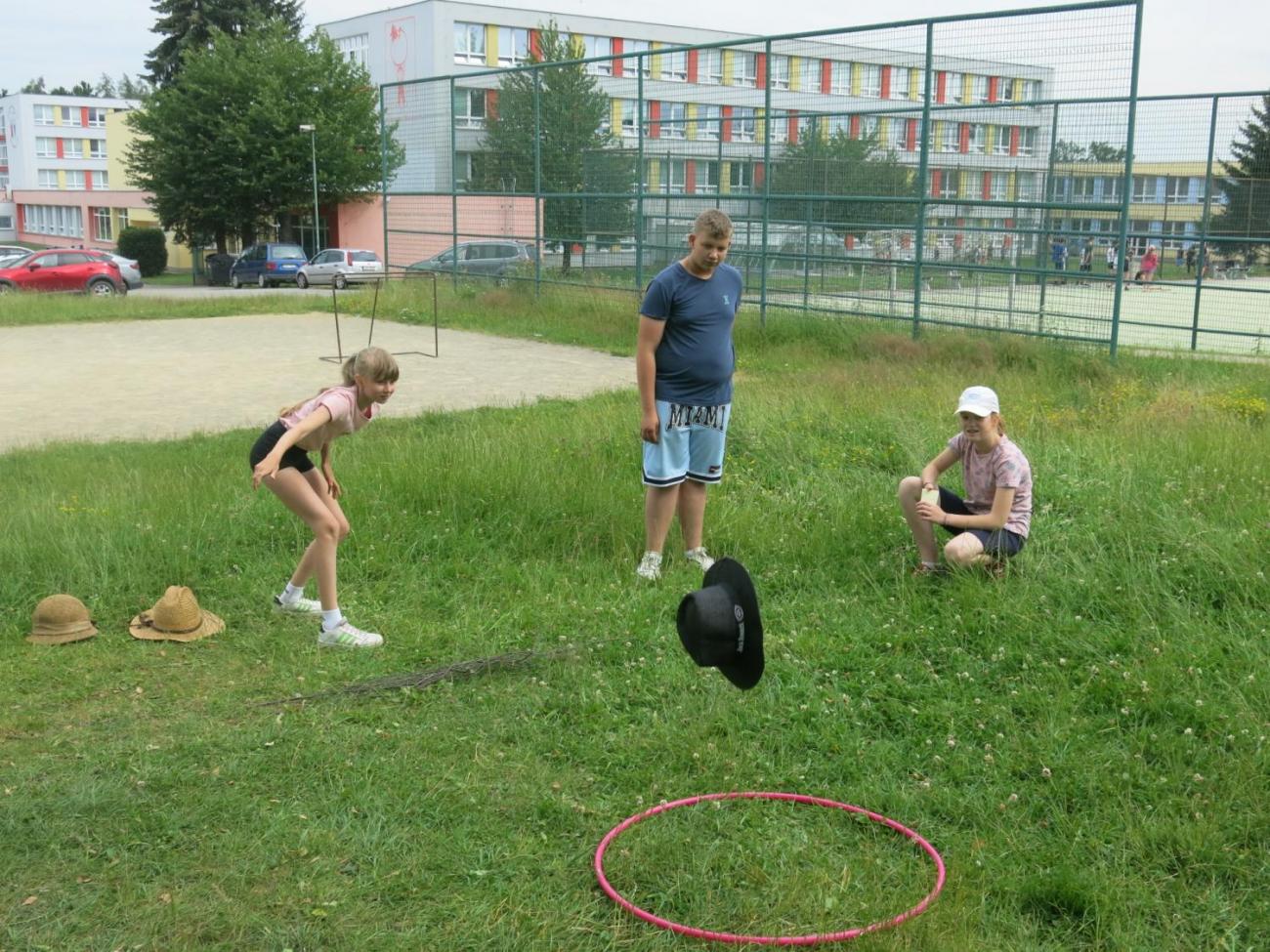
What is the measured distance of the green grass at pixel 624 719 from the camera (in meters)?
3.57

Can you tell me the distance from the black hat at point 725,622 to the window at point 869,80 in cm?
1407

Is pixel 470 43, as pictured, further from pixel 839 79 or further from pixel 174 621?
pixel 174 621

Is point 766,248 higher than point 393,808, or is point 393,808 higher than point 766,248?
point 766,248

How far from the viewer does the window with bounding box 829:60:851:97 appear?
1747 centimetres

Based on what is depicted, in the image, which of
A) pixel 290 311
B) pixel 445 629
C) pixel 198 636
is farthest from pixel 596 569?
pixel 290 311

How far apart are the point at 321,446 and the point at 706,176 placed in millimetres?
17638

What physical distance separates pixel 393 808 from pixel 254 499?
3.86 meters

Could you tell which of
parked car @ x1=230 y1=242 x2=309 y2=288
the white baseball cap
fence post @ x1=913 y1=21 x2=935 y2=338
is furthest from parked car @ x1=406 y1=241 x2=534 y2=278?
parked car @ x1=230 y1=242 x2=309 y2=288

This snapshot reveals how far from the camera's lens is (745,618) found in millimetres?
3814

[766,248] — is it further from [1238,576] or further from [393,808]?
[393,808]

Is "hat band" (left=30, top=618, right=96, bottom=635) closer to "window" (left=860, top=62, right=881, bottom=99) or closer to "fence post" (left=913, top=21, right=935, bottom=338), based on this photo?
"fence post" (left=913, top=21, right=935, bottom=338)

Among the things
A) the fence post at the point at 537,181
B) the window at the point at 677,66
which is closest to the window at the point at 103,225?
the window at the point at 677,66

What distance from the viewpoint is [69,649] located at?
567cm

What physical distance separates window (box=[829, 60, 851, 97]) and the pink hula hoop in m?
14.8
